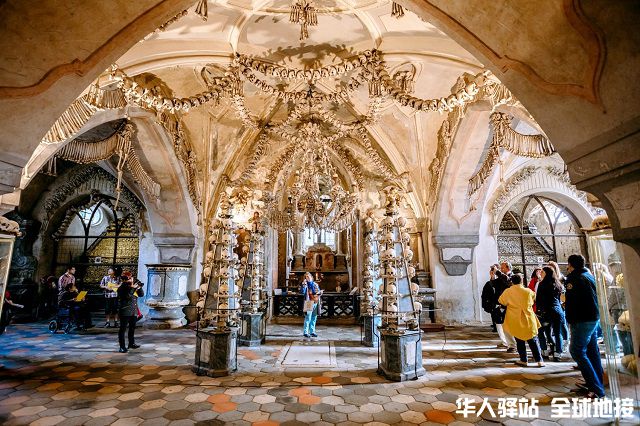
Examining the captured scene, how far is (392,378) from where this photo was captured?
149 inches

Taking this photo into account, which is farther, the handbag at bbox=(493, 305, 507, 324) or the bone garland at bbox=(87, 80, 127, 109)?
the handbag at bbox=(493, 305, 507, 324)

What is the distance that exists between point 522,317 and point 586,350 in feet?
3.44

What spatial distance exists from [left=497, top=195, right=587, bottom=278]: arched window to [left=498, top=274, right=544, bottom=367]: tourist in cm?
511

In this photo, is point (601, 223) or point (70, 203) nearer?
point (601, 223)

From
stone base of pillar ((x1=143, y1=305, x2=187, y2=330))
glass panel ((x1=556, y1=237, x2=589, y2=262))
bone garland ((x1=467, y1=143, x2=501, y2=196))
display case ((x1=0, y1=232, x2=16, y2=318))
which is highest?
bone garland ((x1=467, y1=143, x2=501, y2=196))

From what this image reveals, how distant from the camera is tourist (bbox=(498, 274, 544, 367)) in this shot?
4.23 m

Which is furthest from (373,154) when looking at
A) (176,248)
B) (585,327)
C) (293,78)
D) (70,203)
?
(70,203)

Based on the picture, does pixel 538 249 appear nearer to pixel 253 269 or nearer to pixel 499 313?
pixel 499 313

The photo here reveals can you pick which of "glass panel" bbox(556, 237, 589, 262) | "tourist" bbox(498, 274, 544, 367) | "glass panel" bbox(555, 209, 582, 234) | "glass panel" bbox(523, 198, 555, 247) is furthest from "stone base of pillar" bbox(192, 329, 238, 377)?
"glass panel" bbox(555, 209, 582, 234)

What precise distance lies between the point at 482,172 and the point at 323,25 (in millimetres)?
3649

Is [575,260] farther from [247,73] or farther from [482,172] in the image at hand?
[247,73]

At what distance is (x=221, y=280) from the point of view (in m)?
4.51

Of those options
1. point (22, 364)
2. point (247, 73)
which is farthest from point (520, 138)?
point (22, 364)

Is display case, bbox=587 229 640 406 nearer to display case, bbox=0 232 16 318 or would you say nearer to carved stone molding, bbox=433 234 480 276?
carved stone molding, bbox=433 234 480 276
